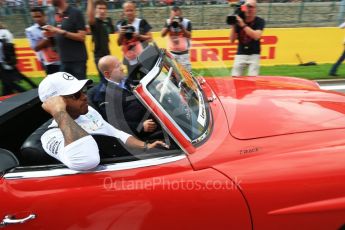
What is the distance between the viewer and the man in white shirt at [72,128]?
1.98 m

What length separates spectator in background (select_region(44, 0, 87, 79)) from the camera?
16.3 feet

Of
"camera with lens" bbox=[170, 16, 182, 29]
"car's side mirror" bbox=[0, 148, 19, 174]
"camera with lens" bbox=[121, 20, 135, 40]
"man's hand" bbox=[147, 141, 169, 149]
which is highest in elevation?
"man's hand" bbox=[147, 141, 169, 149]

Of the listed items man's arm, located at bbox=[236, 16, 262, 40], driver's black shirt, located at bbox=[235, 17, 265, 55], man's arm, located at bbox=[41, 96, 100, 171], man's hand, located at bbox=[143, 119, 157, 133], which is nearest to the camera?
man's arm, located at bbox=[41, 96, 100, 171]

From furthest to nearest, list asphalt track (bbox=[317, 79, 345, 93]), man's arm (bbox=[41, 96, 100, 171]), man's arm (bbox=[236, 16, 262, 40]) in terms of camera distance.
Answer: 1. asphalt track (bbox=[317, 79, 345, 93])
2. man's arm (bbox=[236, 16, 262, 40])
3. man's arm (bbox=[41, 96, 100, 171])

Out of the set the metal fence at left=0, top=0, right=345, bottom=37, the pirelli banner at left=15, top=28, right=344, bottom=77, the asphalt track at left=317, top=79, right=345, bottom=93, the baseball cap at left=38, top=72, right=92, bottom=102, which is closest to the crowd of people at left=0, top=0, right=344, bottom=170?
the baseball cap at left=38, top=72, right=92, bottom=102

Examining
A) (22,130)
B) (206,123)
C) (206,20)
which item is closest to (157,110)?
(206,123)

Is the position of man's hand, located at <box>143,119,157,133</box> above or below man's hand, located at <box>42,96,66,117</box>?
below

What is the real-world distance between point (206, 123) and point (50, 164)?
0.97 metres

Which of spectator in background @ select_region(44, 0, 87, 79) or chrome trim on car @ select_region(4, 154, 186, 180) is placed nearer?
chrome trim on car @ select_region(4, 154, 186, 180)

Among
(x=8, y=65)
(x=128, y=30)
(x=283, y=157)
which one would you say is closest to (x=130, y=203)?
(x=283, y=157)

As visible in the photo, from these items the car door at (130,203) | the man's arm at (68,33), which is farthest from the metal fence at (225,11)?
the car door at (130,203)

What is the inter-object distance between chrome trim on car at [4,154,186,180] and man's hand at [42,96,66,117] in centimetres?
33

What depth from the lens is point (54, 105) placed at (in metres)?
2.12

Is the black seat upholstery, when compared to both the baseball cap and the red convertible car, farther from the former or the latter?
the baseball cap
